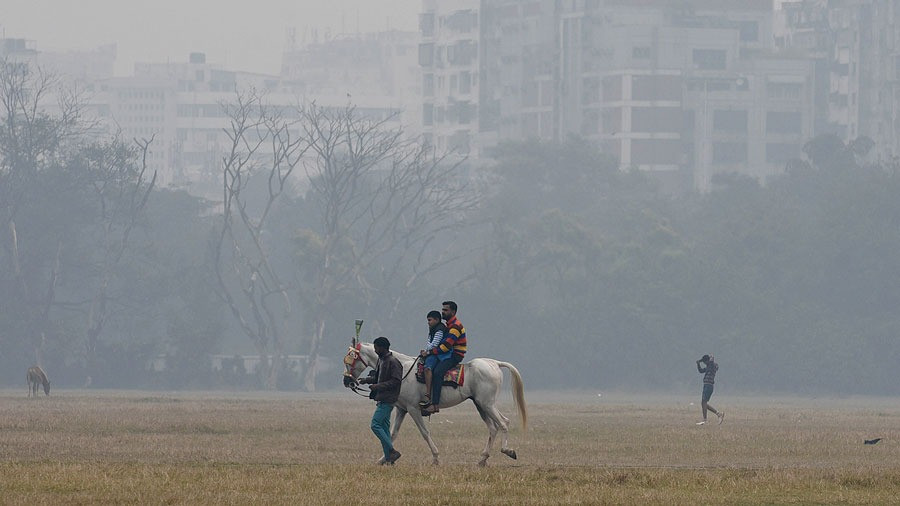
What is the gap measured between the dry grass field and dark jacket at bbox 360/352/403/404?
3.45 ft

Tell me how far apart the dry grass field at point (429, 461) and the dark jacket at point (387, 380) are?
3.45ft

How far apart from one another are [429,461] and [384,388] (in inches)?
91.3

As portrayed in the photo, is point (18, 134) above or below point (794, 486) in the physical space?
above

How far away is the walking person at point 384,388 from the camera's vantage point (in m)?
24.8

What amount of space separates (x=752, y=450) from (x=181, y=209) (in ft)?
292

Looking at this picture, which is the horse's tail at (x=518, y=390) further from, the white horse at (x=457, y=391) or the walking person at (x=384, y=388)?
the walking person at (x=384, y=388)

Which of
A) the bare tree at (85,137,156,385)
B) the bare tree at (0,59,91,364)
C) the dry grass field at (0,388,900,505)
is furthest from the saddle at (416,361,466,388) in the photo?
the bare tree at (85,137,156,385)

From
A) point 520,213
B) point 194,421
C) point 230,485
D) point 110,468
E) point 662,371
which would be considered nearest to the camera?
point 230,485

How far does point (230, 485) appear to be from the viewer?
20875 mm

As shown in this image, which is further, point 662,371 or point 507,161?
point 507,161

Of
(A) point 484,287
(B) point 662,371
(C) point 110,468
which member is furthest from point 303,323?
(C) point 110,468

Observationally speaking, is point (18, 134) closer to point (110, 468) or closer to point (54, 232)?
point (54, 232)

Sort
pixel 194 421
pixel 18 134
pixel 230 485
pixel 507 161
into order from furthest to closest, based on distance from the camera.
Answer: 1. pixel 507 161
2. pixel 18 134
3. pixel 194 421
4. pixel 230 485

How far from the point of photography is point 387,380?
24.9 m
